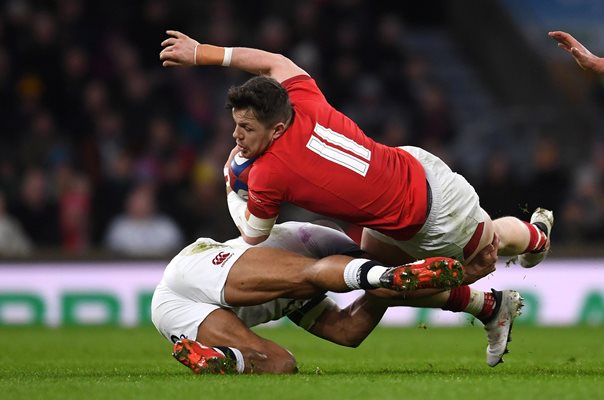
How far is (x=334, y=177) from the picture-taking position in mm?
6742

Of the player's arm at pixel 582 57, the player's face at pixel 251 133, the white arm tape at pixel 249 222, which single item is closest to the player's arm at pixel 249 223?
the white arm tape at pixel 249 222

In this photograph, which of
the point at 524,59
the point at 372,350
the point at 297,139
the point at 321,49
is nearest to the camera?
the point at 297,139

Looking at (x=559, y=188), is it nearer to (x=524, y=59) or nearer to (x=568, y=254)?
(x=568, y=254)

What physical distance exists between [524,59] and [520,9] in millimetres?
832

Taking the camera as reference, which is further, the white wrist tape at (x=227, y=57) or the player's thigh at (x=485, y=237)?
the white wrist tape at (x=227, y=57)

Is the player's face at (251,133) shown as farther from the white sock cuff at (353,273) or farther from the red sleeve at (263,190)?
the white sock cuff at (353,273)

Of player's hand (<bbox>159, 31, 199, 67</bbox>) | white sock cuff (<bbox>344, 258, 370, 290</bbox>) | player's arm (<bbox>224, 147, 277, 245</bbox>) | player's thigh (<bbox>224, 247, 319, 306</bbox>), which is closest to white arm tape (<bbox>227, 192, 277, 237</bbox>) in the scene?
player's arm (<bbox>224, 147, 277, 245</bbox>)

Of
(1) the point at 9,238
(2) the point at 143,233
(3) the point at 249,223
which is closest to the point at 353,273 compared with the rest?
(3) the point at 249,223

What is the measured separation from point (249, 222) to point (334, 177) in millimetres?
538

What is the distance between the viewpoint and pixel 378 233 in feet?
24.4

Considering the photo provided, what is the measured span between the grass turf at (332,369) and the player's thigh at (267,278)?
485 mm

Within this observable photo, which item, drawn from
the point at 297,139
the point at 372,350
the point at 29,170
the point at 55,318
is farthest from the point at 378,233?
the point at 29,170

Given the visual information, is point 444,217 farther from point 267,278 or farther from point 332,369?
point 332,369

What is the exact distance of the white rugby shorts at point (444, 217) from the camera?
7066 mm
